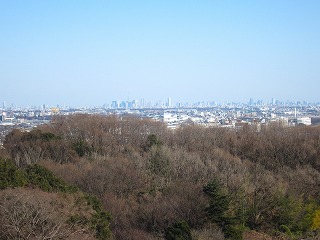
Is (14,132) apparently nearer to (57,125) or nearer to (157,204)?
(57,125)

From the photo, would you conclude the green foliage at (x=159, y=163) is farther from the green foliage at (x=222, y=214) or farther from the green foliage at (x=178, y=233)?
the green foliage at (x=178, y=233)

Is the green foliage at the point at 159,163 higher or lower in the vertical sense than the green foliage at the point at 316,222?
higher

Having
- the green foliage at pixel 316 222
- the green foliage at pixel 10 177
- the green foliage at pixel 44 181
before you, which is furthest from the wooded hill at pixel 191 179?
the green foliage at pixel 44 181

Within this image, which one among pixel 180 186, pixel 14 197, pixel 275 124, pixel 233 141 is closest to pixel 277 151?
pixel 233 141

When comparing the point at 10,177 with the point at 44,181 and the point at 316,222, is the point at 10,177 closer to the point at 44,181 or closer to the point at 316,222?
the point at 44,181

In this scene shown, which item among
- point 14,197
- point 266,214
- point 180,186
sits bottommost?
point 266,214
